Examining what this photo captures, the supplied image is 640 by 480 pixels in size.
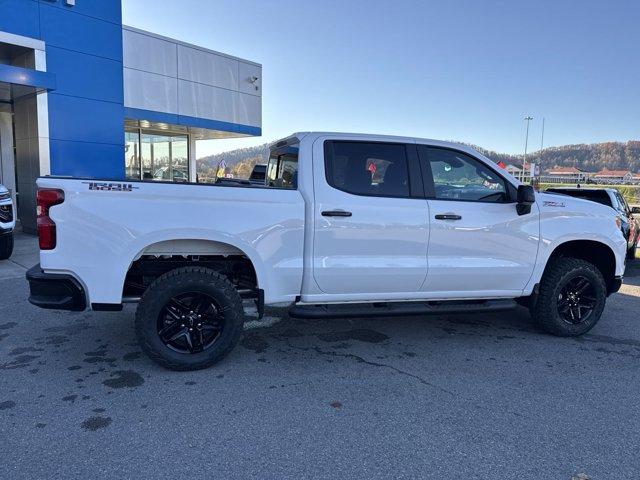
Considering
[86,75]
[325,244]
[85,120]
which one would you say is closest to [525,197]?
[325,244]

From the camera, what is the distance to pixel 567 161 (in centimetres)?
9088

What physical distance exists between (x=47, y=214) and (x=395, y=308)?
3028mm

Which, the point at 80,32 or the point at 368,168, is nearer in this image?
the point at 368,168

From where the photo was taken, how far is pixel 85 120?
43.0ft

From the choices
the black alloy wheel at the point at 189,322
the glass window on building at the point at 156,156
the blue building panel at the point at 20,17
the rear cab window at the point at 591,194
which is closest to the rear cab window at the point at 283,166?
the black alloy wheel at the point at 189,322

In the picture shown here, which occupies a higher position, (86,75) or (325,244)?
(86,75)

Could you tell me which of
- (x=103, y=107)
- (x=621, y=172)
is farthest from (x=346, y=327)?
(x=621, y=172)

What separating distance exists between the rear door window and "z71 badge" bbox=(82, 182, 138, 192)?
1.67m

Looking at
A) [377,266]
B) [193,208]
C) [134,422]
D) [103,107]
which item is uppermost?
[103,107]

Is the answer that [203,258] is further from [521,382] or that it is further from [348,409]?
[521,382]

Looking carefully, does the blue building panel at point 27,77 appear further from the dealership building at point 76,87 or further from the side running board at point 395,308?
the side running board at point 395,308

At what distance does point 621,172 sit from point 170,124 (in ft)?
335

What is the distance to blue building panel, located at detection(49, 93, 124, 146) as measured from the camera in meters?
12.5

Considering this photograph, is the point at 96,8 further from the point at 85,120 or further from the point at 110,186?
the point at 110,186
